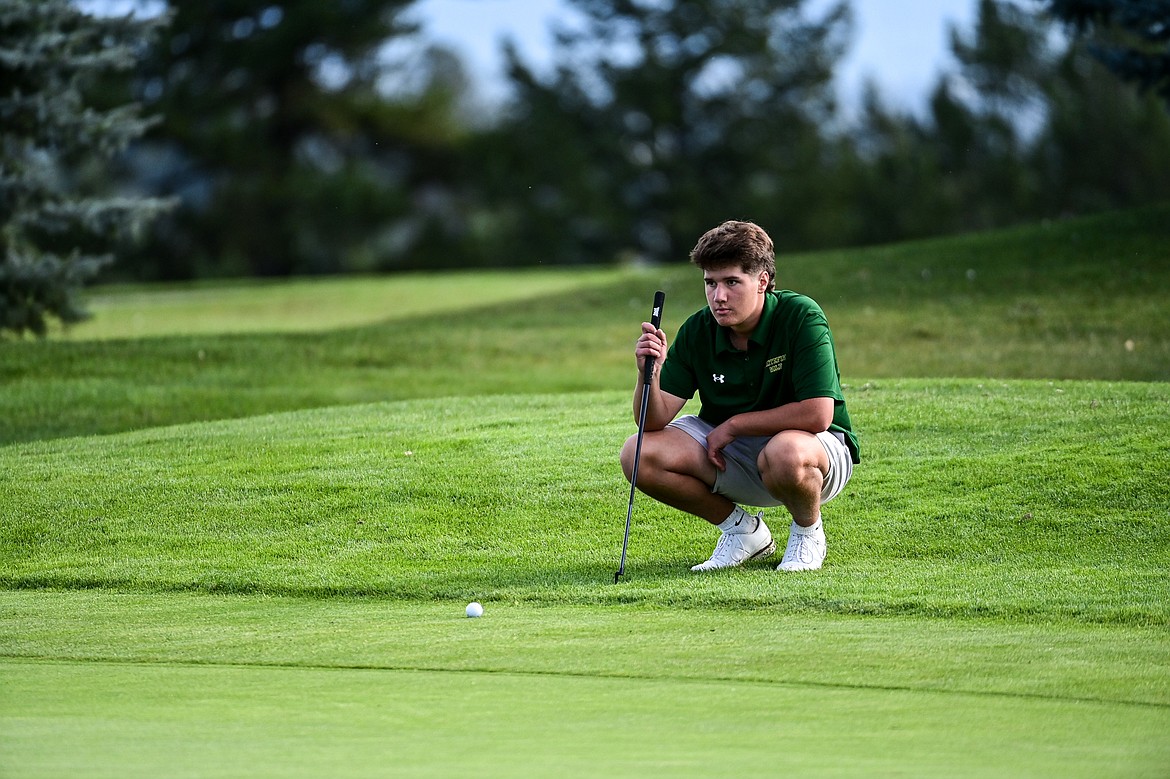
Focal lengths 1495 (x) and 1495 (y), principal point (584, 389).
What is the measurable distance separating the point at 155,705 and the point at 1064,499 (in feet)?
15.4

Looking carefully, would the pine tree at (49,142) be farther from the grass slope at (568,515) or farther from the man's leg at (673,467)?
the man's leg at (673,467)

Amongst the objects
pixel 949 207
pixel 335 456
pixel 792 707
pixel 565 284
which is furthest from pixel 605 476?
pixel 949 207

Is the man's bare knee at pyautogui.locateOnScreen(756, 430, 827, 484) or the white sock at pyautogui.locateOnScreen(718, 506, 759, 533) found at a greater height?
the man's bare knee at pyautogui.locateOnScreen(756, 430, 827, 484)

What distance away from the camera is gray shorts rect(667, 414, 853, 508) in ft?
20.2

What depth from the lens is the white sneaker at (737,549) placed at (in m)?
6.42

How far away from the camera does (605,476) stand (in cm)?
801

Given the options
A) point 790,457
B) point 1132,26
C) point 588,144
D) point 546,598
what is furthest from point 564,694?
point 588,144

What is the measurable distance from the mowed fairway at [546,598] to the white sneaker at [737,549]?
0.60 feet

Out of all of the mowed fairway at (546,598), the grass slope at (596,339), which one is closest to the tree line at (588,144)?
the grass slope at (596,339)

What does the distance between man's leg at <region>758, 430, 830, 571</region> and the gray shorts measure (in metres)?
0.07

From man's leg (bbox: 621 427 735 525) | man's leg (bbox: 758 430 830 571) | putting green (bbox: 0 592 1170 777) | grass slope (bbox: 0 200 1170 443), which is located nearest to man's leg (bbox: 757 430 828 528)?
man's leg (bbox: 758 430 830 571)

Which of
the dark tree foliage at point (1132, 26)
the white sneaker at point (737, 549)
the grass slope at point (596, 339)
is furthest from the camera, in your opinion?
the dark tree foliage at point (1132, 26)

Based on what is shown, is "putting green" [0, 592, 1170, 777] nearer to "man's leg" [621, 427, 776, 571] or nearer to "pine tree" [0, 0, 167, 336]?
"man's leg" [621, 427, 776, 571]

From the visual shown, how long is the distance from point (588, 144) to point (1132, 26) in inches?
1137
